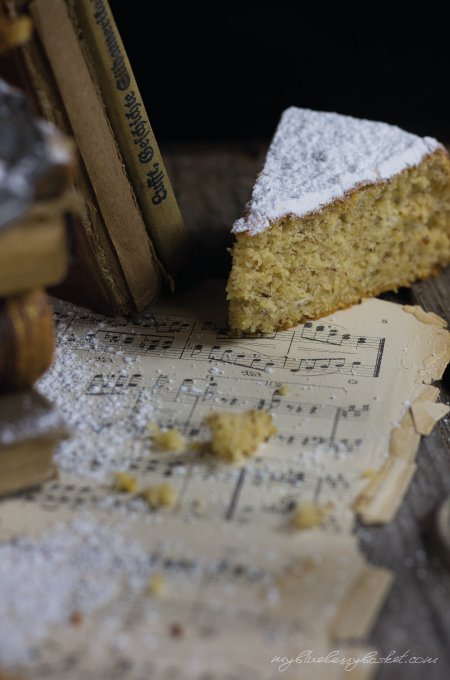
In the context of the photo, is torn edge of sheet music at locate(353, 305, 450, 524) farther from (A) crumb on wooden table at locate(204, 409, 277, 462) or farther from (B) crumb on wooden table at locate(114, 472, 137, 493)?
(B) crumb on wooden table at locate(114, 472, 137, 493)

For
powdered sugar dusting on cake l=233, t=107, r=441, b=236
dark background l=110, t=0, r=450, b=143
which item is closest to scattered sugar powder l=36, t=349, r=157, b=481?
powdered sugar dusting on cake l=233, t=107, r=441, b=236

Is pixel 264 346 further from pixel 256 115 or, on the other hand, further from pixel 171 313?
pixel 256 115

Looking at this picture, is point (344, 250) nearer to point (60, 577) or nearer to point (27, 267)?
point (27, 267)

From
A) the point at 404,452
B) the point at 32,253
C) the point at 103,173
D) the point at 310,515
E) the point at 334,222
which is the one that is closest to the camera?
the point at 32,253

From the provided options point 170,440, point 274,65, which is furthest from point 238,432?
point 274,65

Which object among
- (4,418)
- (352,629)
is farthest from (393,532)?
(4,418)

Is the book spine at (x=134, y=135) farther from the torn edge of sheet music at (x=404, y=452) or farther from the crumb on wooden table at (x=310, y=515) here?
the crumb on wooden table at (x=310, y=515)
